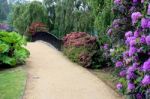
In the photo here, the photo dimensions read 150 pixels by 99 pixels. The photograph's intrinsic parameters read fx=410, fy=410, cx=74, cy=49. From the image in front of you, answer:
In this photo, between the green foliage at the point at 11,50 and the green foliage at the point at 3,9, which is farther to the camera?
the green foliage at the point at 3,9

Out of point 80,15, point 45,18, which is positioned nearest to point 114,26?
point 80,15

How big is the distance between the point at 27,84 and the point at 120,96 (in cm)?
288

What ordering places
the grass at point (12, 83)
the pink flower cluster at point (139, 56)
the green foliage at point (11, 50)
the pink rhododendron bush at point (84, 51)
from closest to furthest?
the pink flower cluster at point (139, 56)
the grass at point (12, 83)
the green foliage at point (11, 50)
the pink rhododendron bush at point (84, 51)

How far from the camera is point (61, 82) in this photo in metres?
12.1

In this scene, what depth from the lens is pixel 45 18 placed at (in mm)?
34562

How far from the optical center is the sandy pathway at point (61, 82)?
10391mm

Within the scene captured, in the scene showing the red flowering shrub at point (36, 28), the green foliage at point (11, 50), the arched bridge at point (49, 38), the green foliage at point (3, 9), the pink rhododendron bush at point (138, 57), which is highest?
the pink rhododendron bush at point (138, 57)

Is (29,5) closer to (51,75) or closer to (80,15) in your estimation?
(80,15)

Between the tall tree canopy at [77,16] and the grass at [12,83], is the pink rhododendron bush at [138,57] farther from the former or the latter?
the tall tree canopy at [77,16]

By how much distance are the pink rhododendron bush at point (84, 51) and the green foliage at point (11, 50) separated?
218 centimetres

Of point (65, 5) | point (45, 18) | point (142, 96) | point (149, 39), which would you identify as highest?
point (149, 39)

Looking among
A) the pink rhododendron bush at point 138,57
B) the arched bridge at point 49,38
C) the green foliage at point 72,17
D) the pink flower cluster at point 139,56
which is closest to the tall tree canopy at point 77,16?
the green foliage at point 72,17

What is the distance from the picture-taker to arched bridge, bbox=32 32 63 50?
22.7m

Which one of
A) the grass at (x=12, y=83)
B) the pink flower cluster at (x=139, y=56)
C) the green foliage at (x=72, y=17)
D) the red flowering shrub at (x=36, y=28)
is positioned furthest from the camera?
the red flowering shrub at (x=36, y=28)
